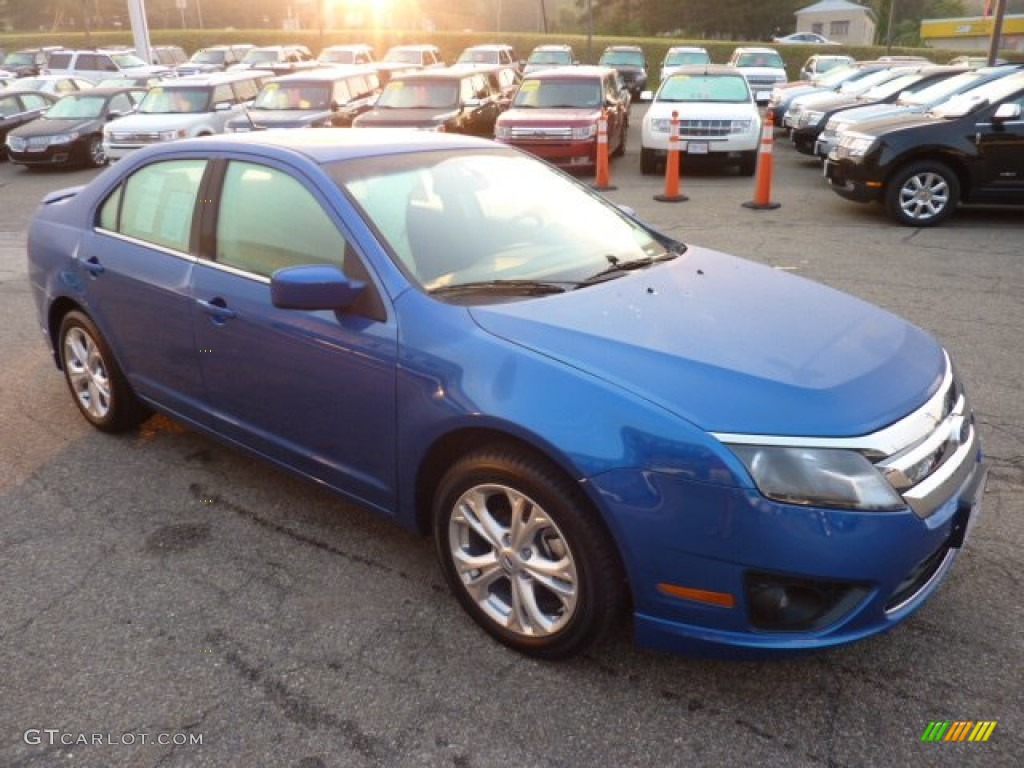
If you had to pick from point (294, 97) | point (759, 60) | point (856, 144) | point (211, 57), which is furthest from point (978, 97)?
point (211, 57)

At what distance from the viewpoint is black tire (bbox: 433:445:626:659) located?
2537mm

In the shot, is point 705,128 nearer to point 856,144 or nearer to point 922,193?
point 856,144

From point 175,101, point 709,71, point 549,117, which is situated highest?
point 709,71

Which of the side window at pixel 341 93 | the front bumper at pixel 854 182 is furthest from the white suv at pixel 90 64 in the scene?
the front bumper at pixel 854 182

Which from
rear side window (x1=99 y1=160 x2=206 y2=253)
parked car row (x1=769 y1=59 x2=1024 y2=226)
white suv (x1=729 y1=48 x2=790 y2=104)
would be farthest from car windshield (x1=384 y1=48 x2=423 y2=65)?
rear side window (x1=99 y1=160 x2=206 y2=253)

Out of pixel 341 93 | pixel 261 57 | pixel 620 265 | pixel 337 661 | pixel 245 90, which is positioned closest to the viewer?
pixel 337 661

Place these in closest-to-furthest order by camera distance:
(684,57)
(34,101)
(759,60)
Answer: (34,101), (759,60), (684,57)

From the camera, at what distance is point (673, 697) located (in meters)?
2.63

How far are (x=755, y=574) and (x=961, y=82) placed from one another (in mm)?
11545

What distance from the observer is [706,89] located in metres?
14.0

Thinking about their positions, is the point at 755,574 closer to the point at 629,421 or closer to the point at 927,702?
the point at 629,421

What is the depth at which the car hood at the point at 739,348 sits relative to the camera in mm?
2416

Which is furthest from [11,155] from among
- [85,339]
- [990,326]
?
[990,326]

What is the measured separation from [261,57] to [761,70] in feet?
54.7
